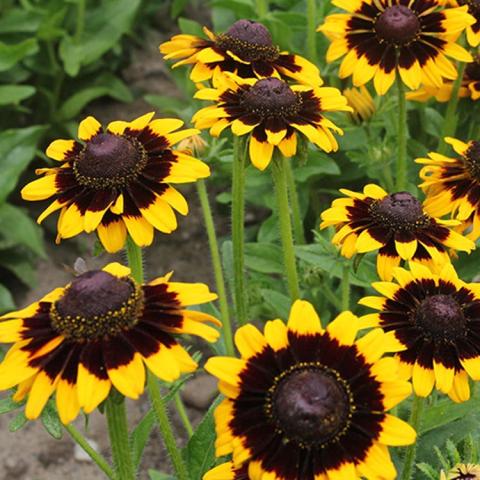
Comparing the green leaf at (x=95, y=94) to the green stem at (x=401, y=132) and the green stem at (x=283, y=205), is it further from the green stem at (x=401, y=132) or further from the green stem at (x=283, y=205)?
the green stem at (x=283, y=205)

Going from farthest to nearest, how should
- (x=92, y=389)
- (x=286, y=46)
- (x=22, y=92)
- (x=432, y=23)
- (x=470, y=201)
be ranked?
(x=22, y=92) < (x=286, y=46) < (x=432, y=23) < (x=470, y=201) < (x=92, y=389)

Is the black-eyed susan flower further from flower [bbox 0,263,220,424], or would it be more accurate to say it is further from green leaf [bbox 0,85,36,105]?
green leaf [bbox 0,85,36,105]

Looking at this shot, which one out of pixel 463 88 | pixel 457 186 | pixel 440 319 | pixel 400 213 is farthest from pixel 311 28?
pixel 440 319

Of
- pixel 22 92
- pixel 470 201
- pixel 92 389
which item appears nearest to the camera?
pixel 92 389

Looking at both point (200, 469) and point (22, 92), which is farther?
point (22, 92)

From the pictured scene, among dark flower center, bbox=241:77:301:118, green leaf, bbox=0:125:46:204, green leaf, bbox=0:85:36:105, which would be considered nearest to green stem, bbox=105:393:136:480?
dark flower center, bbox=241:77:301:118

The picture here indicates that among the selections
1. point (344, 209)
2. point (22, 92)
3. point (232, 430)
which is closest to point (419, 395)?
point (232, 430)

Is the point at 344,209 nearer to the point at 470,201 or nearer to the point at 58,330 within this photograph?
the point at 470,201
